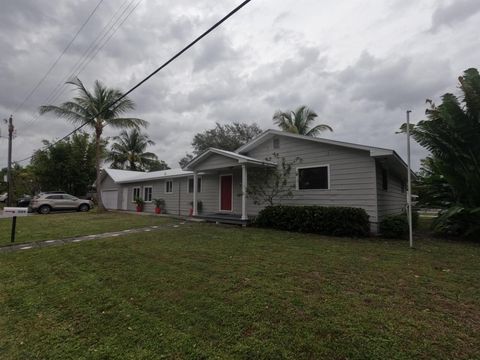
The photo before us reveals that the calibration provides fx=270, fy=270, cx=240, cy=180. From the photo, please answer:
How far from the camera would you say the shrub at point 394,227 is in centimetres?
883

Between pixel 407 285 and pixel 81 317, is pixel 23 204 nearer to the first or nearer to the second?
pixel 81 317

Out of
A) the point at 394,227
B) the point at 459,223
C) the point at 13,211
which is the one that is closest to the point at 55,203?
the point at 13,211

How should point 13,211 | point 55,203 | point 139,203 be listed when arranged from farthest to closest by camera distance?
point 55,203 < point 139,203 < point 13,211

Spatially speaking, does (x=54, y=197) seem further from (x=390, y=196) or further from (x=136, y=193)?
(x=390, y=196)

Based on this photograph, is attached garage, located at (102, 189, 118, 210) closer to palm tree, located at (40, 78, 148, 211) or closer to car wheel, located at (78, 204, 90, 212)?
car wheel, located at (78, 204, 90, 212)

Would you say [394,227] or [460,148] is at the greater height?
[460,148]

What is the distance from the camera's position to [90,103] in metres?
19.2

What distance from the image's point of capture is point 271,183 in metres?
12.3

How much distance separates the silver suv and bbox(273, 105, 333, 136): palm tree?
18.7 metres

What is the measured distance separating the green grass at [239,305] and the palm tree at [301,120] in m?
20.6

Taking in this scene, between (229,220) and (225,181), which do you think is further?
(225,181)

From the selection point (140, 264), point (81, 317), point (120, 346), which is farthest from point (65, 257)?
point (120, 346)

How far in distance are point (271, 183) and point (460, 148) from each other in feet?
23.0

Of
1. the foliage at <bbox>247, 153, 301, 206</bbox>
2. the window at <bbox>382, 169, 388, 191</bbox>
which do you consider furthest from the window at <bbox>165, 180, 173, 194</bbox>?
the window at <bbox>382, 169, 388, 191</bbox>
